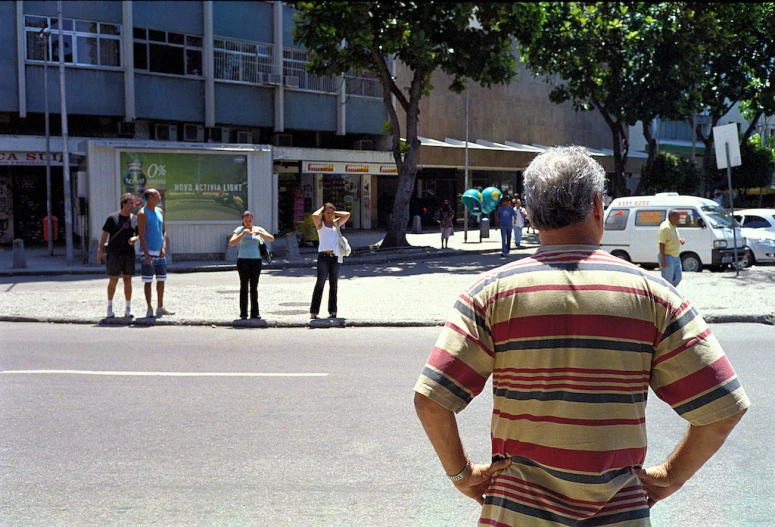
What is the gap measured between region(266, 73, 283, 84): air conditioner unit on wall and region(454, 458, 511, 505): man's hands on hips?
90.9 feet

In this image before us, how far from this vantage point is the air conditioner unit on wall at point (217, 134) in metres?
30.1

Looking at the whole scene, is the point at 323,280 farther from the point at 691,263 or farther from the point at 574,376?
the point at 691,263

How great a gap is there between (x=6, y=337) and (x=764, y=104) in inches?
1163

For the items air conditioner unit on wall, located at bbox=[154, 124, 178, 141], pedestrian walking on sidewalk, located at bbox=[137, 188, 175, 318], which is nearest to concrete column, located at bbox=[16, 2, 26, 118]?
air conditioner unit on wall, located at bbox=[154, 124, 178, 141]

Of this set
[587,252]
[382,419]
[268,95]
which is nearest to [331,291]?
[382,419]

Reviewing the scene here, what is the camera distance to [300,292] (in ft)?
51.3

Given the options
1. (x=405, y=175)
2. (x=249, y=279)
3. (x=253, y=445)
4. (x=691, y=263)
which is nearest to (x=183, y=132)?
(x=405, y=175)

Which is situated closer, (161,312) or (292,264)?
(161,312)

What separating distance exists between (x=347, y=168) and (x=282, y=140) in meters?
2.92

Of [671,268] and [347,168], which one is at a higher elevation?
[347,168]

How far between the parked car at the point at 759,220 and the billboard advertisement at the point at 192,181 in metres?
13.7

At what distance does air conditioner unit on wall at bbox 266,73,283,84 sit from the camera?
95.5 feet

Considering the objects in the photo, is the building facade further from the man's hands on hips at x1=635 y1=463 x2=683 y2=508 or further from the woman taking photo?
the man's hands on hips at x1=635 y1=463 x2=683 y2=508

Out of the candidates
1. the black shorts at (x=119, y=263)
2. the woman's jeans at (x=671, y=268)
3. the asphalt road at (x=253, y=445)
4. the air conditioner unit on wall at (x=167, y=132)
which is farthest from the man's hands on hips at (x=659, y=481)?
the air conditioner unit on wall at (x=167, y=132)
